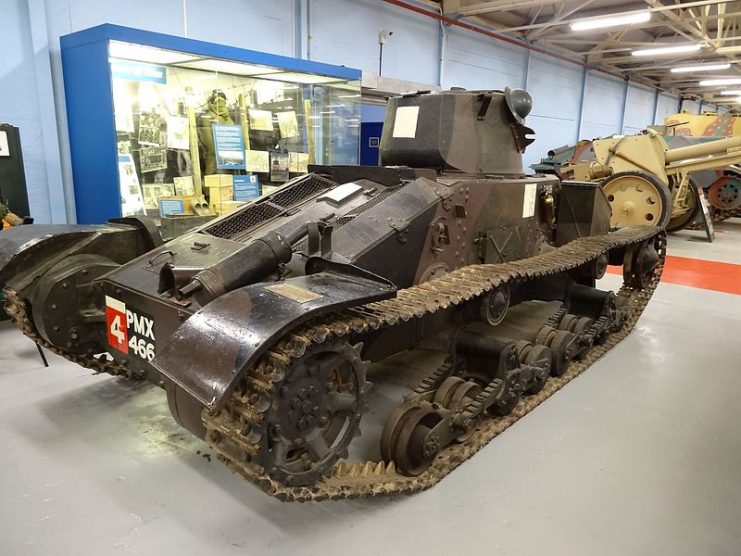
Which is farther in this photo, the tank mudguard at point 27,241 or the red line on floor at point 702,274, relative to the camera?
the red line on floor at point 702,274

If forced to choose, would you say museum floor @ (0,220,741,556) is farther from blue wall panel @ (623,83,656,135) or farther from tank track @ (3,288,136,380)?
blue wall panel @ (623,83,656,135)

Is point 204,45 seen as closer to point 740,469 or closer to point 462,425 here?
point 462,425

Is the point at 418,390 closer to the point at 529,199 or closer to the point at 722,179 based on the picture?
the point at 529,199

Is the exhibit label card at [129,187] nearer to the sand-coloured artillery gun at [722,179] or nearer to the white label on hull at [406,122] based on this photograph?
the white label on hull at [406,122]

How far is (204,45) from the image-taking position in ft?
21.4

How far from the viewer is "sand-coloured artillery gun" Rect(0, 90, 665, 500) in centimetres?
246

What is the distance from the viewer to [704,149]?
11203 millimetres

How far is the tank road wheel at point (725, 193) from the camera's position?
14502 mm

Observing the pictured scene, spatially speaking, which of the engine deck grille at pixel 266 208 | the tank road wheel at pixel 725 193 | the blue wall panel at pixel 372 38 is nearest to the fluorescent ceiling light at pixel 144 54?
the engine deck grille at pixel 266 208

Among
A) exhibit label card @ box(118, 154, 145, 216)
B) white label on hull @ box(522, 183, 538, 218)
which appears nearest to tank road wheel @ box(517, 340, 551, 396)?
white label on hull @ box(522, 183, 538, 218)

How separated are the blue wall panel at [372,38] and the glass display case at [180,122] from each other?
2134 mm

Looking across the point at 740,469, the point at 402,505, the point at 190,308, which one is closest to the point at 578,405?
the point at 740,469

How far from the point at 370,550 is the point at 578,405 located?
2.35 m

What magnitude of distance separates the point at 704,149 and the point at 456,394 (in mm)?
9958
